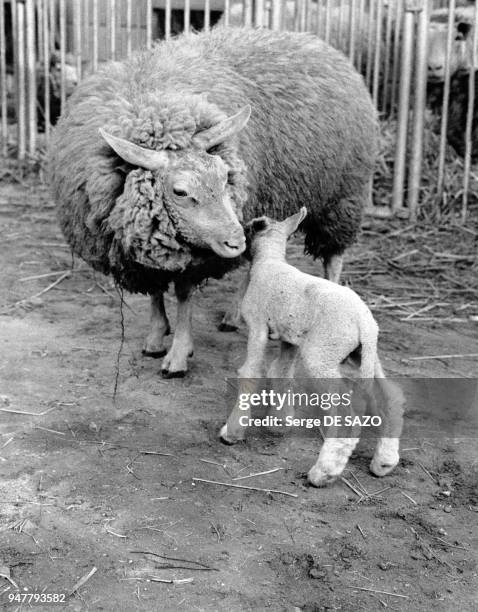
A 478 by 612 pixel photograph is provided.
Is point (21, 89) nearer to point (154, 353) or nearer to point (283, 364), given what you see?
point (154, 353)

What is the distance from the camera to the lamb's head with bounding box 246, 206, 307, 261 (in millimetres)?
3566

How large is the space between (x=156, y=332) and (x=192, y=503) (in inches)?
60.1

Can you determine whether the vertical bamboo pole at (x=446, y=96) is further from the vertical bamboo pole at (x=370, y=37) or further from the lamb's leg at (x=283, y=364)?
the lamb's leg at (x=283, y=364)

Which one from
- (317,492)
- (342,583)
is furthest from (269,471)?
(342,583)

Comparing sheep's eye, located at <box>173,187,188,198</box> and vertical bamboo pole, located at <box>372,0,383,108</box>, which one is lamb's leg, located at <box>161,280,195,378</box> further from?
vertical bamboo pole, located at <box>372,0,383,108</box>

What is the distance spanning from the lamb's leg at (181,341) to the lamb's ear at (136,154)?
727 mm

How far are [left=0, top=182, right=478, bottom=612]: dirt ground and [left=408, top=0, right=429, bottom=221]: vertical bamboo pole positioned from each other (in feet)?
10.7

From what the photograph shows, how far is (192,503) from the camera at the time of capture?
3.00m

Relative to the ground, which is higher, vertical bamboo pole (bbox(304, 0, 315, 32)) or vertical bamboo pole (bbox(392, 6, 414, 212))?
vertical bamboo pole (bbox(304, 0, 315, 32))

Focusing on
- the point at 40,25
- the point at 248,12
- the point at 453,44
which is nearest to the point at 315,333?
the point at 248,12

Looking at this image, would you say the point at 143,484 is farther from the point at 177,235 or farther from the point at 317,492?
the point at 177,235

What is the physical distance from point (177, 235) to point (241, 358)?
1.06 meters

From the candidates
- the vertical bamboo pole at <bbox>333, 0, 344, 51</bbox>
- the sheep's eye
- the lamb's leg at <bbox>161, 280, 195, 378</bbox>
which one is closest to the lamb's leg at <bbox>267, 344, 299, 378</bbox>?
the lamb's leg at <bbox>161, 280, 195, 378</bbox>

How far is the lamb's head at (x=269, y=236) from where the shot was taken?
357cm
